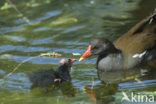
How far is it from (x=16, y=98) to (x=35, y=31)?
389cm

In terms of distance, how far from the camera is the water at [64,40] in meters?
7.24

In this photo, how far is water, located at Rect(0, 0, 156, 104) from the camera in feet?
23.7

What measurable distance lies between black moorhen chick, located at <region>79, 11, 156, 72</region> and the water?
0.29 meters

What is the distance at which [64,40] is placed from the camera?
10.1 meters

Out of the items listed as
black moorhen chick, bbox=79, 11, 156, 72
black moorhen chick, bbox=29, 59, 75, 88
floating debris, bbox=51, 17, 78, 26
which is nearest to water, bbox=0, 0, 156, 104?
floating debris, bbox=51, 17, 78, 26

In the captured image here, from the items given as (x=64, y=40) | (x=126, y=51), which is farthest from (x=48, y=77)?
(x=64, y=40)

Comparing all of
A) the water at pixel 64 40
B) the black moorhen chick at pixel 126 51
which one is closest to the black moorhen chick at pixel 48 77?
the water at pixel 64 40

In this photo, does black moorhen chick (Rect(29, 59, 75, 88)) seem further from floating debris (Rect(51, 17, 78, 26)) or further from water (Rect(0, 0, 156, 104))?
floating debris (Rect(51, 17, 78, 26))

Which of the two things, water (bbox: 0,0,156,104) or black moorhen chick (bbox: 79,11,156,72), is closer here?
water (bbox: 0,0,156,104)

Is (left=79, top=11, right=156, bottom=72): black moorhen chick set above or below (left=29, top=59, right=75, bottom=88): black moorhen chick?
above

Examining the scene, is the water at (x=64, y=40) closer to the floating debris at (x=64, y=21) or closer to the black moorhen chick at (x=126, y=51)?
the floating debris at (x=64, y=21)

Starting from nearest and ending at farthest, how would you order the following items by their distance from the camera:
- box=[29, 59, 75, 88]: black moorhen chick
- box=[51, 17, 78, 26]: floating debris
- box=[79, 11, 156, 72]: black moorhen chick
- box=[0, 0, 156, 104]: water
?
box=[0, 0, 156, 104]: water < box=[29, 59, 75, 88]: black moorhen chick < box=[79, 11, 156, 72]: black moorhen chick < box=[51, 17, 78, 26]: floating debris

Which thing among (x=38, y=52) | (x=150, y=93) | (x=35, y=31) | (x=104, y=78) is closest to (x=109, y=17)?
(x=35, y=31)

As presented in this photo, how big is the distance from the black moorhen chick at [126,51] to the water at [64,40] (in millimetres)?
293
